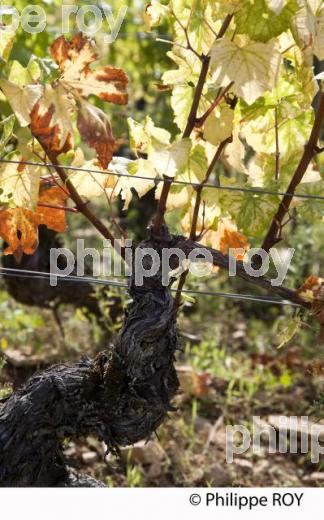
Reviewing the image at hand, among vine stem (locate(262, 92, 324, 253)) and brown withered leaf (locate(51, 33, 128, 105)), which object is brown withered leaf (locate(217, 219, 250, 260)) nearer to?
vine stem (locate(262, 92, 324, 253))

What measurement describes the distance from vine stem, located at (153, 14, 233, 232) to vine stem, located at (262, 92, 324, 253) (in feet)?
0.67

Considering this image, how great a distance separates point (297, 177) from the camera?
1.35 m

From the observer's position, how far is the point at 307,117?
1.44 meters

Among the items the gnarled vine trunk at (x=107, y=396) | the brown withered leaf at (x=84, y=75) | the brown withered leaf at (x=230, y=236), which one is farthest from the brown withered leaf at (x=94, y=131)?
the brown withered leaf at (x=230, y=236)

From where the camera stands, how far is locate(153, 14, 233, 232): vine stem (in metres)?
1.22

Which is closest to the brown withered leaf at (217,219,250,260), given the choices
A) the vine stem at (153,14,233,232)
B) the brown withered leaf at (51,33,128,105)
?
the vine stem at (153,14,233,232)

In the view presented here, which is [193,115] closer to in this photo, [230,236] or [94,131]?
[94,131]

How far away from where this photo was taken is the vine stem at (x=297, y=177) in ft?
4.23

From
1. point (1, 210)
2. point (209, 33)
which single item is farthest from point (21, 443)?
point (209, 33)

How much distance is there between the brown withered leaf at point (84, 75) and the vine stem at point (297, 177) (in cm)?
33

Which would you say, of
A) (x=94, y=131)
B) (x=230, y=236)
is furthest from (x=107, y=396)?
(x=94, y=131)

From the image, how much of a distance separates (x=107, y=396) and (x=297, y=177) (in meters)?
0.53

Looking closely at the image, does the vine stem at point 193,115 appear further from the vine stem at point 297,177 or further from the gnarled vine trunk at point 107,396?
the vine stem at point 297,177

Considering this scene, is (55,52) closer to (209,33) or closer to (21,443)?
(209,33)
